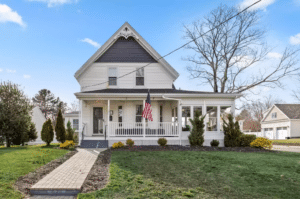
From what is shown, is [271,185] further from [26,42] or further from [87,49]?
[87,49]

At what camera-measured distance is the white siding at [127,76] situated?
16.9 m

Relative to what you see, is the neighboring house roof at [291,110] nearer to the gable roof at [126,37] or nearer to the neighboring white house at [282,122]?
the neighboring white house at [282,122]

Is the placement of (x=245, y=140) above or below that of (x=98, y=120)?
below

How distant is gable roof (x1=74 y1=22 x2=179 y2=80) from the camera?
16.7m

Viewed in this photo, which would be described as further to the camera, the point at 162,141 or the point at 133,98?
the point at 133,98

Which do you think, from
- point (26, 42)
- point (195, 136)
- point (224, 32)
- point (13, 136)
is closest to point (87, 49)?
point (26, 42)

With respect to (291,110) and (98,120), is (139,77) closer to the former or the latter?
(98,120)

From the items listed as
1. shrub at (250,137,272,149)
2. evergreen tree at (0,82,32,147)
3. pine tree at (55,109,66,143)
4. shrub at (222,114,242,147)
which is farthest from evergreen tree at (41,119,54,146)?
shrub at (250,137,272,149)

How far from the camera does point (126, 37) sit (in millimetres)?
17188

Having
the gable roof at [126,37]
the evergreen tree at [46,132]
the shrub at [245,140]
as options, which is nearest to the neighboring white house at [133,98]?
the gable roof at [126,37]

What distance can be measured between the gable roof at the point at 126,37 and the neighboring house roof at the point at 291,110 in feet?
94.4

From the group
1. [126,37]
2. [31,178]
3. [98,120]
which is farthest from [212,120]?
[31,178]

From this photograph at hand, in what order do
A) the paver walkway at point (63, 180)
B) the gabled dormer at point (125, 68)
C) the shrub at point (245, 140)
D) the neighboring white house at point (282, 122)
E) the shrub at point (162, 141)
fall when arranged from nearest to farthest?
1. the paver walkway at point (63, 180)
2. the shrub at point (162, 141)
3. the shrub at point (245, 140)
4. the gabled dormer at point (125, 68)
5. the neighboring white house at point (282, 122)

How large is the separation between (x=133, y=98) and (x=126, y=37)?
516 centimetres
